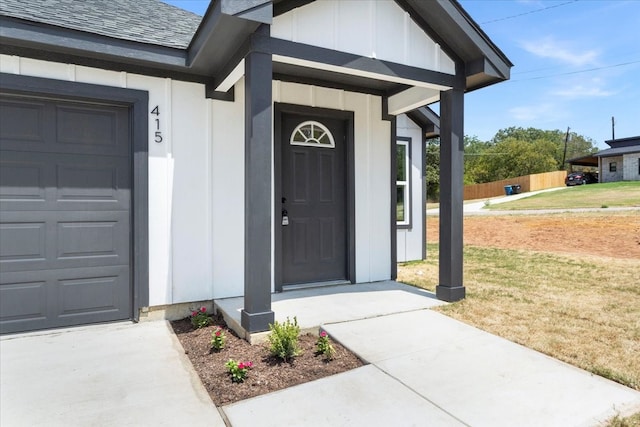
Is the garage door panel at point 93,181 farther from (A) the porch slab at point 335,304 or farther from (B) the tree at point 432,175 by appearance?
(B) the tree at point 432,175

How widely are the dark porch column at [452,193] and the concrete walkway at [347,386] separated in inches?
34.1

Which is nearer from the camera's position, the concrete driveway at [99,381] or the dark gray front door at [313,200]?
the concrete driveway at [99,381]

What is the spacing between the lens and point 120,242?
12.8ft

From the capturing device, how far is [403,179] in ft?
24.1

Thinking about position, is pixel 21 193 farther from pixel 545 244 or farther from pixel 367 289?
pixel 545 244

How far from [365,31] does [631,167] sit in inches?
1269

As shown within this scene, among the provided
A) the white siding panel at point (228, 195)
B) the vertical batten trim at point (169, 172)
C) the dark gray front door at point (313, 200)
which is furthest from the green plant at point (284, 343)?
the dark gray front door at point (313, 200)

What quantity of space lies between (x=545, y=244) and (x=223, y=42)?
31.1ft

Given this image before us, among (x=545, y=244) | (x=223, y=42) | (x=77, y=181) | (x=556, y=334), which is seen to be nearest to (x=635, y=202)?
(x=545, y=244)

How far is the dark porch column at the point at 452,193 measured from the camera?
4.32m

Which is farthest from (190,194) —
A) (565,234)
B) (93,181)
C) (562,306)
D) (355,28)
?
(565,234)

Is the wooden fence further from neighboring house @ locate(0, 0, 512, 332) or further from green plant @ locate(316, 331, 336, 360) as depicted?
green plant @ locate(316, 331, 336, 360)

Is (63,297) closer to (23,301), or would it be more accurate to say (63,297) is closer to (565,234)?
(23,301)

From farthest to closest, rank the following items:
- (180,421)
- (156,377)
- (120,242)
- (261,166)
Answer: (120,242), (261,166), (156,377), (180,421)
